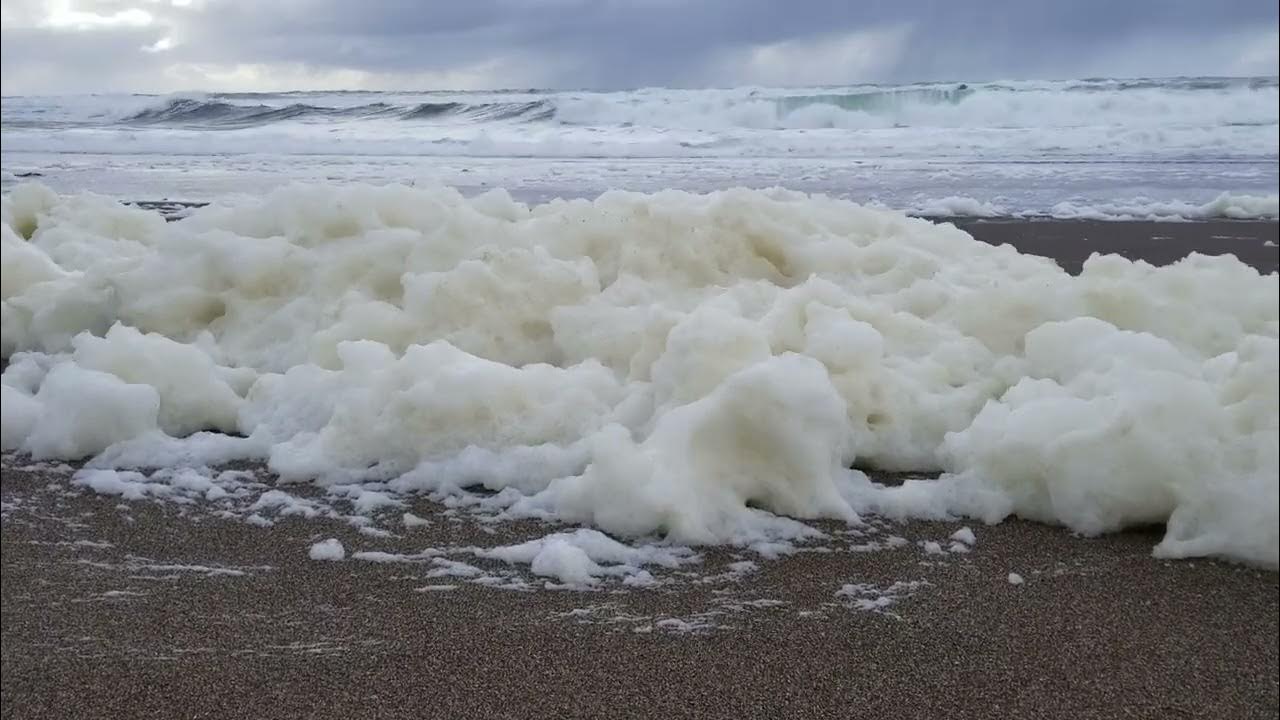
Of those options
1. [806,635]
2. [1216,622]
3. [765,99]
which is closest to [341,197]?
[765,99]

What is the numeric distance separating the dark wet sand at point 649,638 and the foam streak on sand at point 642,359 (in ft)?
0.47

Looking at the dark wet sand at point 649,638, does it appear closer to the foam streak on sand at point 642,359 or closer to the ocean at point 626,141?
the foam streak on sand at point 642,359

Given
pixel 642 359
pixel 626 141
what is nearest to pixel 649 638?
pixel 626 141

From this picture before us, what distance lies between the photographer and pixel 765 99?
1.75 meters

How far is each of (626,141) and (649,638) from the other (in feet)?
2.60

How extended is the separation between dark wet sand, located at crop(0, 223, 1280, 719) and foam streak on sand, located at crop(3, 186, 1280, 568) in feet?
0.47

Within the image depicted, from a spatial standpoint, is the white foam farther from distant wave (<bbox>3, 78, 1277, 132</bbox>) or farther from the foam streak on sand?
distant wave (<bbox>3, 78, 1277, 132</bbox>)

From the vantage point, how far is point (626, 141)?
1.82 m

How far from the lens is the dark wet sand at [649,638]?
1.43 meters

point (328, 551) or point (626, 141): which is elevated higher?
point (626, 141)

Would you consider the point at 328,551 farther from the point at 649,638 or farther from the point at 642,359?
the point at 642,359

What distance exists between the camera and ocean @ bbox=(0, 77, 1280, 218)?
1631 millimetres

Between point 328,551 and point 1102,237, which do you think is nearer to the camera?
point 328,551

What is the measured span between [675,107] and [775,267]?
3.75ft
